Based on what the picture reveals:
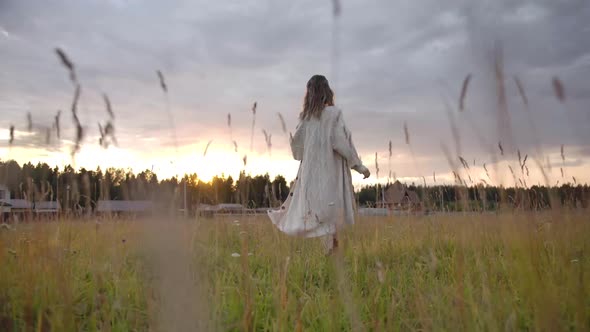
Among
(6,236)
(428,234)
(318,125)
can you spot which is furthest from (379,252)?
(6,236)

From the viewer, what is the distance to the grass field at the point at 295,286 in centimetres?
85

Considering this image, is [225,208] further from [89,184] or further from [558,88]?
[558,88]

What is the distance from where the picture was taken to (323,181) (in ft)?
14.6

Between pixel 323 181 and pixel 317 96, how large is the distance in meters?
1.03

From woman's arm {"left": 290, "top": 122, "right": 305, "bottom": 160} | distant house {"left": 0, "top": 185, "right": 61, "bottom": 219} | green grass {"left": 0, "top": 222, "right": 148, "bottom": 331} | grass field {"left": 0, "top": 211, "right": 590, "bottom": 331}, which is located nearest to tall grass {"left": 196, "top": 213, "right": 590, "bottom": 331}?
grass field {"left": 0, "top": 211, "right": 590, "bottom": 331}

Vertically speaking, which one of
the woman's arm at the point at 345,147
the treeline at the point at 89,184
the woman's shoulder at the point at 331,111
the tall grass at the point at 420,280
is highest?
the woman's shoulder at the point at 331,111

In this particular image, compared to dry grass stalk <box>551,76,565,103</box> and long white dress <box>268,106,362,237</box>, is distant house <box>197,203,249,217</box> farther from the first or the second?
dry grass stalk <box>551,76,565,103</box>

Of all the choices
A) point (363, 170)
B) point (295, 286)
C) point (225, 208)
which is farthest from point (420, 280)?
point (225, 208)

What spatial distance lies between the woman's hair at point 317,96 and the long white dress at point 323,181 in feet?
0.31

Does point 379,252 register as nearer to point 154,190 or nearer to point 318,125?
point 318,125

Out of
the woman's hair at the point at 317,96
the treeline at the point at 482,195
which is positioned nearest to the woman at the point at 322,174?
the woman's hair at the point at 317,96

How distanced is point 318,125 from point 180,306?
4326mm

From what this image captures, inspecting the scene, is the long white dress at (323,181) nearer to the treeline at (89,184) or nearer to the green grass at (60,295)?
the treeline at (89,184)

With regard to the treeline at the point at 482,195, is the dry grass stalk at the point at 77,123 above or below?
above
